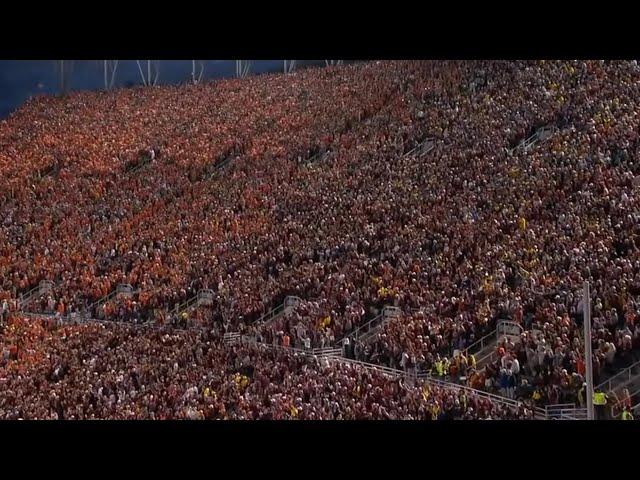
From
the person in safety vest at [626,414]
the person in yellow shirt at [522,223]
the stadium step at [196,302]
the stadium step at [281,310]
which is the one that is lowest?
the stadium step at [196,302]

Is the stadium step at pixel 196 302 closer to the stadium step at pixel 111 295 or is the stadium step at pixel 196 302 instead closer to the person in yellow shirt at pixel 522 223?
the stadium step at pixel 111 295

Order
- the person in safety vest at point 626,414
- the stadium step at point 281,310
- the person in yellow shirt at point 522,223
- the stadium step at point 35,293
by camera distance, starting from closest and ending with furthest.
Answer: the person in safety vest at point 626,414
the person in yellow shirt at point 522,223
the stadium step at point 281,310
the stadium step at point 35,293

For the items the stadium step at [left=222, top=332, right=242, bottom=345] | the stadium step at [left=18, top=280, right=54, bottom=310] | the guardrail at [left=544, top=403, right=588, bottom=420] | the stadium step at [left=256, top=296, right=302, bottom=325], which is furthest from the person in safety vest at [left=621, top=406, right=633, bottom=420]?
the stadium step at [left=18, top=280, right=54, bottom=310]

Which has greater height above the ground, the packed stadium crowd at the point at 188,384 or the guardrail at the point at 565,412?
Result: the guardrail at the point at 565,412

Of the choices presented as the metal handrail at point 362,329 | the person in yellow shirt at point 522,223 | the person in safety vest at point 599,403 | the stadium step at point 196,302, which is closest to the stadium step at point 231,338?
the stadium step at point 196,302

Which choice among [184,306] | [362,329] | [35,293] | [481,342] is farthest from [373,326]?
[35,293]

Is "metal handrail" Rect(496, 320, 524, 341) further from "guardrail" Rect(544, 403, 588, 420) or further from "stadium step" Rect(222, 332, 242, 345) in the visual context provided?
"stadium step" Rect(222, 332, 242, 345)

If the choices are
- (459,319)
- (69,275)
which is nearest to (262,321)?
(459,319)

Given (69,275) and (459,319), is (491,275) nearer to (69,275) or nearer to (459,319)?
(459,319)

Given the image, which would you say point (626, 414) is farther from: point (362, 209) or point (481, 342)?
point (362, 209)
